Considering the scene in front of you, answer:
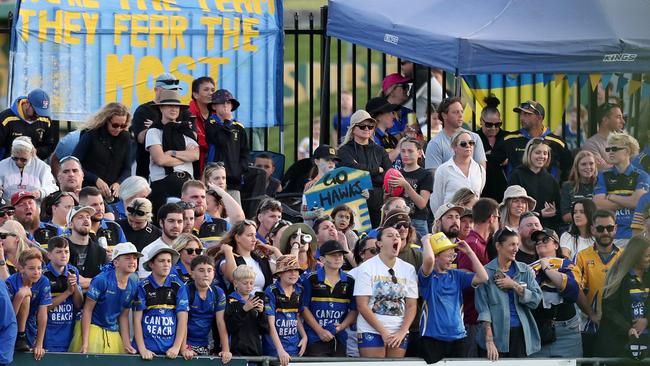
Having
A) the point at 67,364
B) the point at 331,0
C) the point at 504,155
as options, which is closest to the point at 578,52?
the point at 504,155

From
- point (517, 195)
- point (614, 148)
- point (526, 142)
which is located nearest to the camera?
point (517, 195)

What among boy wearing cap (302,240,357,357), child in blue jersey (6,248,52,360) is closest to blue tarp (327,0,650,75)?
boy wearing cap (302,240,357,357)

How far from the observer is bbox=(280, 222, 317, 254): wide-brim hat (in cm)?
1609

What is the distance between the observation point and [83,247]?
51.4 ft

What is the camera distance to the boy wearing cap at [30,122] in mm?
18094

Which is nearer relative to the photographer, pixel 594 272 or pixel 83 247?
pixel 83 247

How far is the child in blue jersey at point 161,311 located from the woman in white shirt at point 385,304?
1.58m

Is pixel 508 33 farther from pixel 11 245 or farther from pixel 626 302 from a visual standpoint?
pixel 11 245

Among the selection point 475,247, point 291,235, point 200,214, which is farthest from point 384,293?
point 200,214

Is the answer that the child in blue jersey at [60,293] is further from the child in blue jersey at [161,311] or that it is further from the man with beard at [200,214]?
the man with beard at [200,214]

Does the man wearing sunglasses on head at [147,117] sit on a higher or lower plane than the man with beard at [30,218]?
higher

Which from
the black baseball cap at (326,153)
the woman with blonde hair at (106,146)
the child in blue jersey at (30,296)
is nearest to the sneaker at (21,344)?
the child in blue jersey at (30,296)

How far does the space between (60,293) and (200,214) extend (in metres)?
1.87

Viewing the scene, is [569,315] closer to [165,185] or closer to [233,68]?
[165,185]
